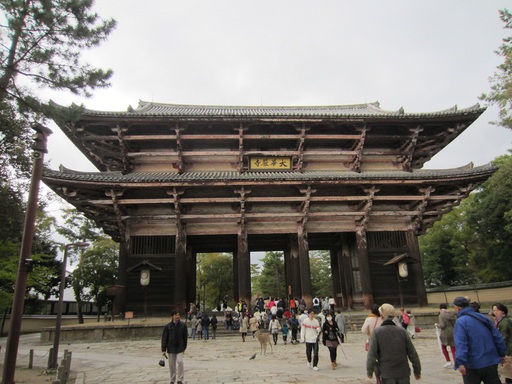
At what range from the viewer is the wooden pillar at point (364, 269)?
17.4 meters

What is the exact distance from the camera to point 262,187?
1861 centimetres

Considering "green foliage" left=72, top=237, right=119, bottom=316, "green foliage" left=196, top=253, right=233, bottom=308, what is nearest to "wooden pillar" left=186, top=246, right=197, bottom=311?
"green foliage" left=72, top=237, right=119, bottom=316

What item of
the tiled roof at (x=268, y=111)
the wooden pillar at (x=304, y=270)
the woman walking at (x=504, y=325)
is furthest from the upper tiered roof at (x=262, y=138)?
the woman walking at (x=504, y=325)

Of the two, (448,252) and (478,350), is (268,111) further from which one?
(448,252)

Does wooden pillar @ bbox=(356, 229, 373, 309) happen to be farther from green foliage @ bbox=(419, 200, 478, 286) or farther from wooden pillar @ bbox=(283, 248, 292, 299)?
green foliage @ bbox=(419, 200, 478, 286)

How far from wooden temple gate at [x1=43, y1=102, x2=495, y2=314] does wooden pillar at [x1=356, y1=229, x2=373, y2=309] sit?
5 cm

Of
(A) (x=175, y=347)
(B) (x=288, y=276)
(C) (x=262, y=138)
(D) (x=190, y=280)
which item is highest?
(C) (x=262, y=138)

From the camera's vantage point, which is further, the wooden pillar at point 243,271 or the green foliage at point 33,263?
the green foliage at point 33,263

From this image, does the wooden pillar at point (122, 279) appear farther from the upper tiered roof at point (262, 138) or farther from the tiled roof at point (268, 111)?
the tiled roof at point (268, 111)

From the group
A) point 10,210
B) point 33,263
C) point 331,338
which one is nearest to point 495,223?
point 331,338

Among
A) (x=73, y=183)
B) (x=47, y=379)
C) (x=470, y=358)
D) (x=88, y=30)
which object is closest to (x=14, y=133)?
(x=73, y=183)

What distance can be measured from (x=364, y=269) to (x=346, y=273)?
338cm

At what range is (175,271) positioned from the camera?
1705 centimetres

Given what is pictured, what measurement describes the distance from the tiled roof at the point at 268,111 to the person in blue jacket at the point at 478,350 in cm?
1486
